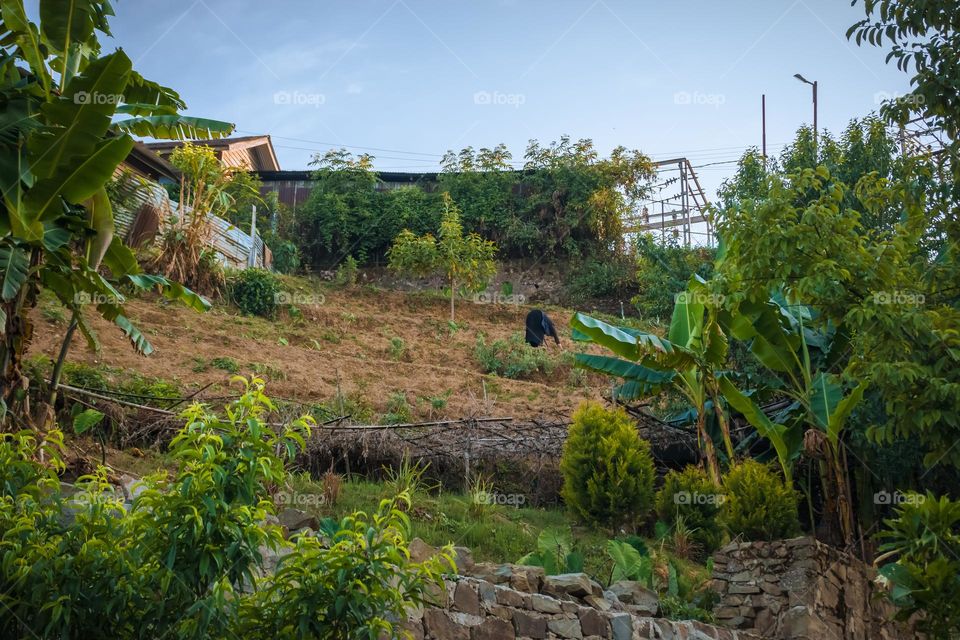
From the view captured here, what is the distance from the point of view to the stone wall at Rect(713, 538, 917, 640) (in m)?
10.4

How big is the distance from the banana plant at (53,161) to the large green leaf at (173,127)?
0.45 meters

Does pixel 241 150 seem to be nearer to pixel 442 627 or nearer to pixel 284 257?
pixel 284 257

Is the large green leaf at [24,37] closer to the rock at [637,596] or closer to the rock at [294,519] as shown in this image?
the rock at [294,519]

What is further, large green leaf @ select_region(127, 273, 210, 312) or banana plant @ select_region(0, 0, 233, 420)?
large green leaf @ select_region(127, 273, 210, 312)

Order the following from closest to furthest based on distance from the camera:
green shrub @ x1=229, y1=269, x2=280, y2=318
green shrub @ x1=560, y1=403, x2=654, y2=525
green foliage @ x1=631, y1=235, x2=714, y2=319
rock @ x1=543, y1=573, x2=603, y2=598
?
rock @ x1=543, y1=573, x2=603, y2=598
green shrub @ x1=560, y1=403, x2=654, y2=525
green foliage @ x1=631, y1=235, x2=714, y2=319
green shrub @ x1=229, y1=269, x2=280, y2=318

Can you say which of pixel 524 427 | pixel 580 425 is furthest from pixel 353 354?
pixel 580 425

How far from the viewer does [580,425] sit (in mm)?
13367

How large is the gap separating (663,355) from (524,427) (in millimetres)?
2530

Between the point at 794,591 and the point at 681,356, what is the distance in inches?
153

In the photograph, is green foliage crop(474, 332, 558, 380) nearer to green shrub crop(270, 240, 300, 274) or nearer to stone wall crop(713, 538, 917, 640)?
green shrub crop(270, 240, 300, 274)

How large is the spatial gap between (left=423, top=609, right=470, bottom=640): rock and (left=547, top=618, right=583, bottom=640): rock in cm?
88

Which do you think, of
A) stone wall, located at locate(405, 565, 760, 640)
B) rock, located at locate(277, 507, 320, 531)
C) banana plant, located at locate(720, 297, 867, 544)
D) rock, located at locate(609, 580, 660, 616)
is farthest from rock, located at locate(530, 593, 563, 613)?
banana plant, located at locate(720, 297, 867, 544)

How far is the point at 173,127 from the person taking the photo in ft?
37.7

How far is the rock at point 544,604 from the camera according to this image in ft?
28.7
